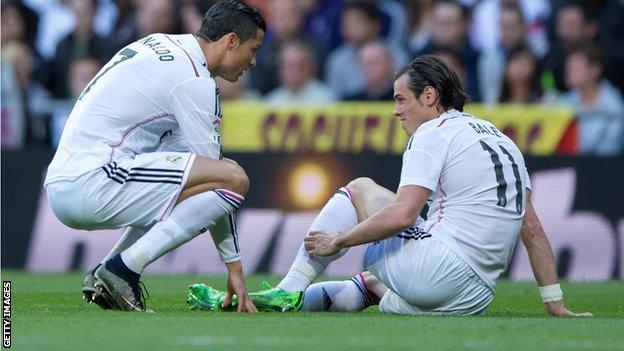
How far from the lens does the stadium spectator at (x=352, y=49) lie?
14953 mm

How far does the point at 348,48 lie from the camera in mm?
15148

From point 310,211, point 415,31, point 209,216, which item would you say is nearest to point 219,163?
point 209,216

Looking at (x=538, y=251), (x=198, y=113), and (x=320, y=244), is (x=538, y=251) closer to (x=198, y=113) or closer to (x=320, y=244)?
(x=320, y=244)

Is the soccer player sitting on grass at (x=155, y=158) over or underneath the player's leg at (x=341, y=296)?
over

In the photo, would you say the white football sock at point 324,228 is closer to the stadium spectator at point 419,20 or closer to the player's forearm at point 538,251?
the player's forearm at point 538,251

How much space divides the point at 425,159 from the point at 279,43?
27.4 feet

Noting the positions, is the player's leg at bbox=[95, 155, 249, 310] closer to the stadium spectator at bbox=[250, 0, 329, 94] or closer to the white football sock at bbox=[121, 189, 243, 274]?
the white football sock at bbox=[121, 189, 243, 274]

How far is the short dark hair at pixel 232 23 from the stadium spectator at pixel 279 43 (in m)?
7.36

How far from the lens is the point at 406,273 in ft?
23.7

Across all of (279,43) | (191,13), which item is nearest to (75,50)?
(191,13)

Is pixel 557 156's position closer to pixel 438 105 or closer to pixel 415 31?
pixel 415 31

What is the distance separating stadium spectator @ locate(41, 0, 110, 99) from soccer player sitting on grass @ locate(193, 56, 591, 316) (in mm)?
8389

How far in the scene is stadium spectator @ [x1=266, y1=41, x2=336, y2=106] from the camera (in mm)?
14789

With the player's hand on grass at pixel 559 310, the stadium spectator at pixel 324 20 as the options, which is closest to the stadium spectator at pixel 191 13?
the stadium spectator at pixel 324 20
